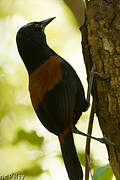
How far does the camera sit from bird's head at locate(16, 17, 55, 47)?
3363mm

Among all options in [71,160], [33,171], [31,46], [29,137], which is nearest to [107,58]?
[71,160]

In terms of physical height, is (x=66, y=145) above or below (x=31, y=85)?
below

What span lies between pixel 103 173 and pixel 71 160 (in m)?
0.25

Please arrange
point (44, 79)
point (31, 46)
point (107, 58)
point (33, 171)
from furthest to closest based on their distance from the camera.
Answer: point (33, 171) < point (31, 46) < point (44, 79) < point (107, 58)

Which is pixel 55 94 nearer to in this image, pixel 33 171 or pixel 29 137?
pixel 29 137

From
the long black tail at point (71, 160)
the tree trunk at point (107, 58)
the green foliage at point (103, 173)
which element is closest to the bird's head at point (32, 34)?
the tree trunk at point (107, 58)

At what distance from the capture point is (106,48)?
262cm

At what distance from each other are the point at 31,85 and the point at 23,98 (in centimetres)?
104

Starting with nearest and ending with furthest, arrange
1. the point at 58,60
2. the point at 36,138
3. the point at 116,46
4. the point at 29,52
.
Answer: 1. the point at 116,46
2. the point at 58,60
3. the point at 29,52
4. the point at 36,138

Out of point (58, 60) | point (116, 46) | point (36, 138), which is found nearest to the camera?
point (116, 46)

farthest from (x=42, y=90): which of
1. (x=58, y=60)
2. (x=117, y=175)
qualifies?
(x=117, y=175)

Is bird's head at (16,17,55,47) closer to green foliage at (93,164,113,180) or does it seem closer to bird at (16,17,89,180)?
bird at (16,17,89,180)

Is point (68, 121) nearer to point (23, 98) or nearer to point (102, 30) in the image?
point (102, 30)

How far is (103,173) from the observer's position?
288 centimetres
